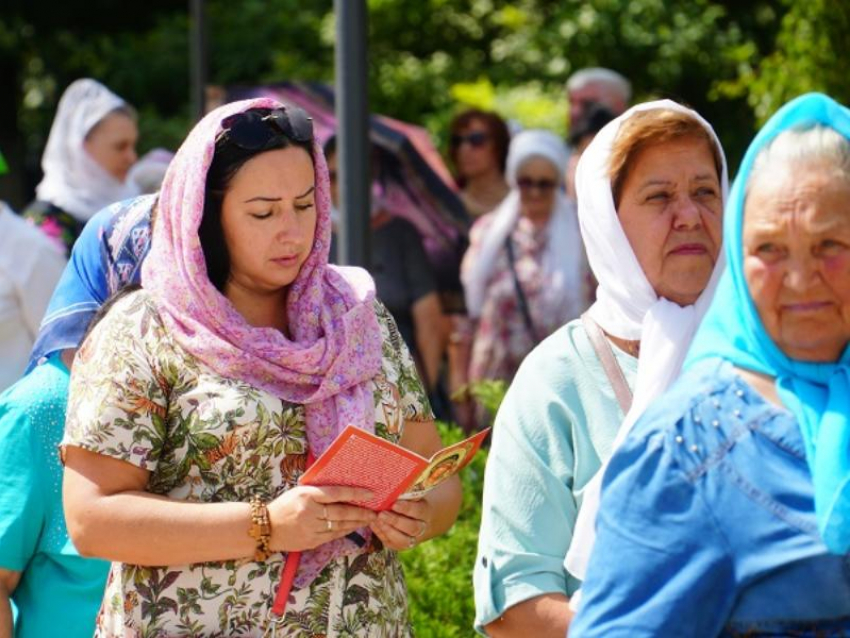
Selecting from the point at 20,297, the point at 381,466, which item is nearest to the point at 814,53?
the point at 20,297

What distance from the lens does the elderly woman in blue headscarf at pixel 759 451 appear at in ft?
8.68

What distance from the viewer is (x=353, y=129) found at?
626cm

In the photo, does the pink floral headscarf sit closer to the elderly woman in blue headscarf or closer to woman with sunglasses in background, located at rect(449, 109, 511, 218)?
the elderly woman in blue headscarf

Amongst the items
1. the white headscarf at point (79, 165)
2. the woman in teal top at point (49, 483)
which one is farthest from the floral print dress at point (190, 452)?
the white headscarf at point (79, 165)

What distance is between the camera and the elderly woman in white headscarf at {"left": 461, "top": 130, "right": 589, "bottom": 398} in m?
8.42

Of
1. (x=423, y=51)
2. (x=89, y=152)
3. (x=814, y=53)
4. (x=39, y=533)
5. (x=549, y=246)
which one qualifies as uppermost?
(x=423, y=51)

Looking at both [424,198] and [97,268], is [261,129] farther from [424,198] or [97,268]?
[424,198]

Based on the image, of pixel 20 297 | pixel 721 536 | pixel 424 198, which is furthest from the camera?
pixel 424 198

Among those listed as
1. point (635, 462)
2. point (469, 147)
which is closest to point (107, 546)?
point (635, 462)

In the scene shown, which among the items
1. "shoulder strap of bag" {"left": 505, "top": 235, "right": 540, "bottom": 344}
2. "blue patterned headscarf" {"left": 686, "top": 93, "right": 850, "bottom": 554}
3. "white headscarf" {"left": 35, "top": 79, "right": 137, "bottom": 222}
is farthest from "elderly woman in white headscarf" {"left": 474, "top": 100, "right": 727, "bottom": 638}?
"white headscarf" {"left": 35, "top": 79, "right": 137, "bottom": 222}

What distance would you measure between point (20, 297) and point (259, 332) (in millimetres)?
3058

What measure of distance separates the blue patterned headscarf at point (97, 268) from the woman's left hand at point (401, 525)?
0.86 metres

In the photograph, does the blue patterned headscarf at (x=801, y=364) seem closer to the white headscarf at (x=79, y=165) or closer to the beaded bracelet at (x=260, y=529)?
the beaded bracelet at (x=260, y=529)

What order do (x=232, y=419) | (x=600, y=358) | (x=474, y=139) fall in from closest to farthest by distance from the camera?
(x=232, y=419), (x=600, y=358), (x=474, y=139)
